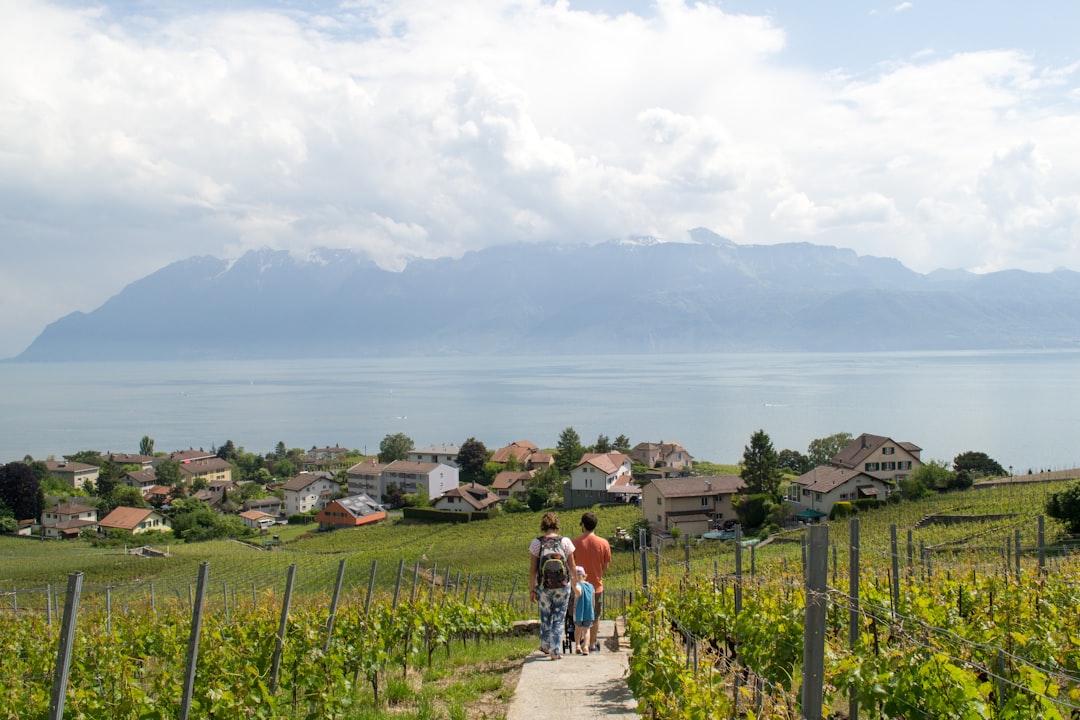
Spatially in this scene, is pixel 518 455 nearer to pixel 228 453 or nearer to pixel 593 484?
pixel 593 484

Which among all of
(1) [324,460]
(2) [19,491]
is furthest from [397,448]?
(2) [19,491]

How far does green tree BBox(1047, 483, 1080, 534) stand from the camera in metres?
26.2

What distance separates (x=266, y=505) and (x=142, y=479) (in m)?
19.8

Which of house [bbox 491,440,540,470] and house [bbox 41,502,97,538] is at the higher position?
house [bbox 491,440,540,470]

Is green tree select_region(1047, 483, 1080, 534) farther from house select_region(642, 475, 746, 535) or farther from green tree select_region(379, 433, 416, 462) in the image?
green tree select_region(379, 433, 416, 462)

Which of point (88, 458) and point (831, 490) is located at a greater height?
point (831, 490)

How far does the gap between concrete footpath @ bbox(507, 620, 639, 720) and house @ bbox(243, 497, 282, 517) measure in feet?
233

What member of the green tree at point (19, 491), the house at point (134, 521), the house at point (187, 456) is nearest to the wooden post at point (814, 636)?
the house at point (134, 521)

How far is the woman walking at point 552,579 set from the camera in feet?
24.9

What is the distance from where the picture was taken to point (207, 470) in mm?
89062

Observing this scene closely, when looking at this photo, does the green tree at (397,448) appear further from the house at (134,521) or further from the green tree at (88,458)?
the green tree at (88,458)

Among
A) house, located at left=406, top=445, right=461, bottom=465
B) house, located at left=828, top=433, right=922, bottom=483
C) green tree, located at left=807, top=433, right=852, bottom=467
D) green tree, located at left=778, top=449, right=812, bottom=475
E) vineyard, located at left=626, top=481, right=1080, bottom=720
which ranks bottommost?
house, located at left=406, top=445, right=461, bottom=465

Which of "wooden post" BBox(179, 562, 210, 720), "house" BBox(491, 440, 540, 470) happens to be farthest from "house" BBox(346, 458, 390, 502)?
"wooden post" BBox(179, 562, 210, 720)

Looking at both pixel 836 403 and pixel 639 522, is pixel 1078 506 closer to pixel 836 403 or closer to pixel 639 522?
pixel 639 522
